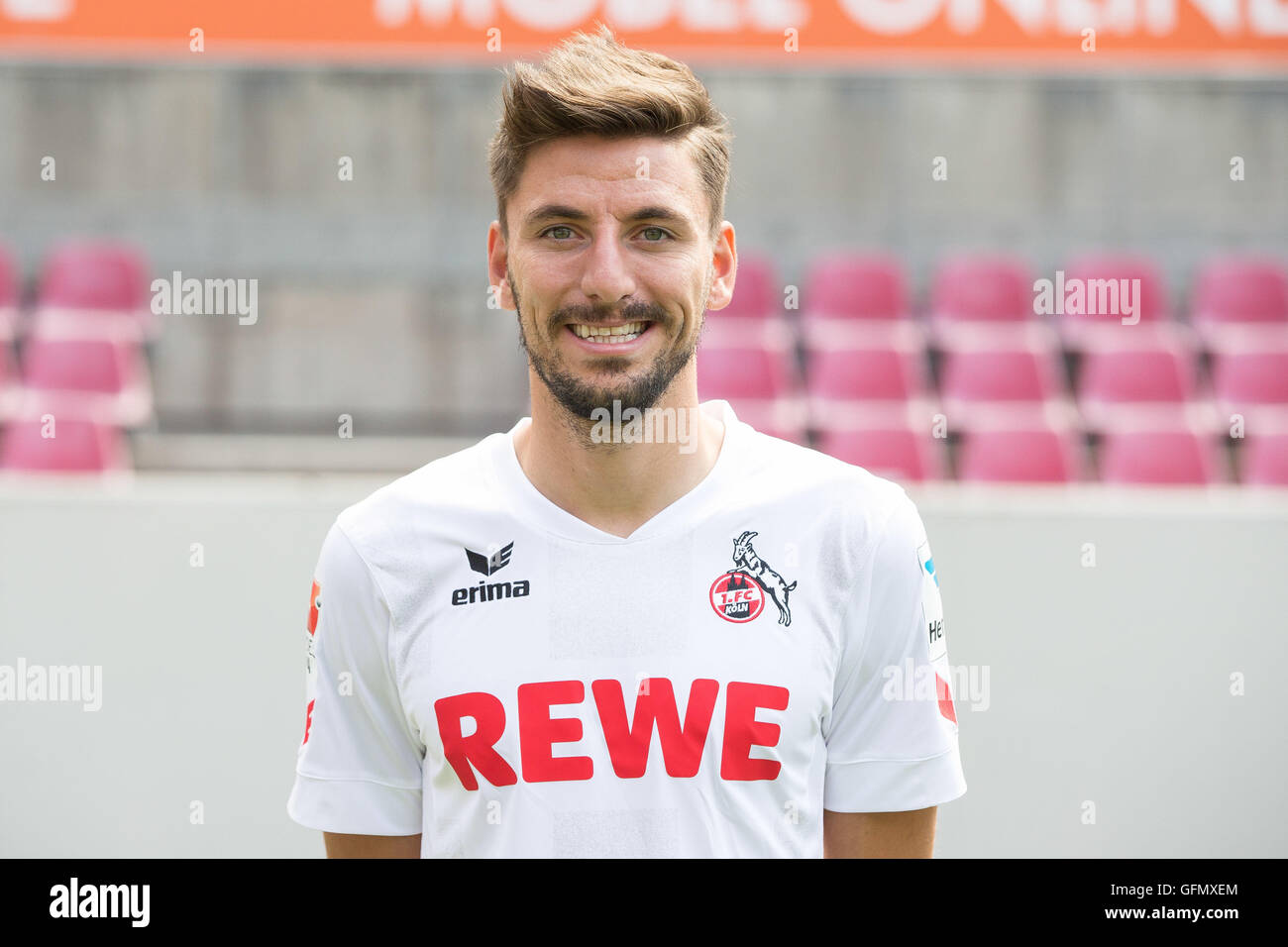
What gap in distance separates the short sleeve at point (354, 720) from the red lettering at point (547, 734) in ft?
0.64

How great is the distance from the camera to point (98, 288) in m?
5.92

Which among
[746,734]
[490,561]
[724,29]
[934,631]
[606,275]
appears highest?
[724,29]

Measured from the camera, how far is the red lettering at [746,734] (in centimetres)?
157

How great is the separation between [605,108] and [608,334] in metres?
0.30

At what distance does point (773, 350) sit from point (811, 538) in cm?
398

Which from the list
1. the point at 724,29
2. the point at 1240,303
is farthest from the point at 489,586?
the point at 1240,303

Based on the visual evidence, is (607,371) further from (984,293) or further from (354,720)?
(984,293)

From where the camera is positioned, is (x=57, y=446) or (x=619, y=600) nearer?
(x=619, y=600)

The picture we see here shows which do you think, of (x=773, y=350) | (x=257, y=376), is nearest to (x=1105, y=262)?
(x=773, y=350)

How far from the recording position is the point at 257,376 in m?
5.75

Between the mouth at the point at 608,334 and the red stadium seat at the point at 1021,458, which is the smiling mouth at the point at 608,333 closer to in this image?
the mouth at the point at 608,334

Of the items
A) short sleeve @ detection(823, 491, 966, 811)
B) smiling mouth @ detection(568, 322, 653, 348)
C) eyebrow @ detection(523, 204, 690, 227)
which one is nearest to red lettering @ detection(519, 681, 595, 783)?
short sleeve @ detection(823, 491, 966, 811)

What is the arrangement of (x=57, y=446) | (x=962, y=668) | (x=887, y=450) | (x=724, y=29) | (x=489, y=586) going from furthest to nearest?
(x=887, y=450)
(x=57, y=446)
(x=724, y=29)
(x=962, y=668)
(x=489, y=586)

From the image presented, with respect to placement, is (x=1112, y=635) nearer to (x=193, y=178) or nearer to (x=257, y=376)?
(x=257, y=376)
